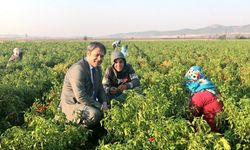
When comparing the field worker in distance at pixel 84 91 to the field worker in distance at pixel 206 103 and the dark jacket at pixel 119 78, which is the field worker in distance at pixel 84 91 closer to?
the field worker in distance at pixel 206 103

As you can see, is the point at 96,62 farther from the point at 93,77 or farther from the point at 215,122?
the point at 215,122

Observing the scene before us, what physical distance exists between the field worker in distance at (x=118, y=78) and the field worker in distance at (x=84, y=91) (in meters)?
1.58

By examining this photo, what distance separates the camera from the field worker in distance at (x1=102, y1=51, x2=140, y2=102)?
853 centimetres

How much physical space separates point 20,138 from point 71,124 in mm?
1068

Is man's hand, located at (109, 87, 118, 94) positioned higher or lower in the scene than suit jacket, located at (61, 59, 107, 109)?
lower

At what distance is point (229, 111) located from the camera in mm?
5688

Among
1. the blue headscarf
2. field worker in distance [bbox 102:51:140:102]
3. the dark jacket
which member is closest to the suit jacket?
the blue headscarf

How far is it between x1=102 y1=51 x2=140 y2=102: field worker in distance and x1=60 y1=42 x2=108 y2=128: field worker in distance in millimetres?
1582

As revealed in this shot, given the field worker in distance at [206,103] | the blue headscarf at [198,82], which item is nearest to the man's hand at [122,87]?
the blue headscarf at [198,82]

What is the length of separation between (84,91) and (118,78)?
2360mm

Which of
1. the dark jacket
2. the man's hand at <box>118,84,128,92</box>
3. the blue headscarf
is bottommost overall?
the man's hand at <box>118,84,128,92</box>

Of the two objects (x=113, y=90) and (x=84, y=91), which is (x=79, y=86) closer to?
(x=84, y=91)

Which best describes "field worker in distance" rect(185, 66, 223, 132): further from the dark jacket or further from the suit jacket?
the dark jacket

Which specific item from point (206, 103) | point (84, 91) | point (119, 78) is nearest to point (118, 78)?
point (119, 78)
